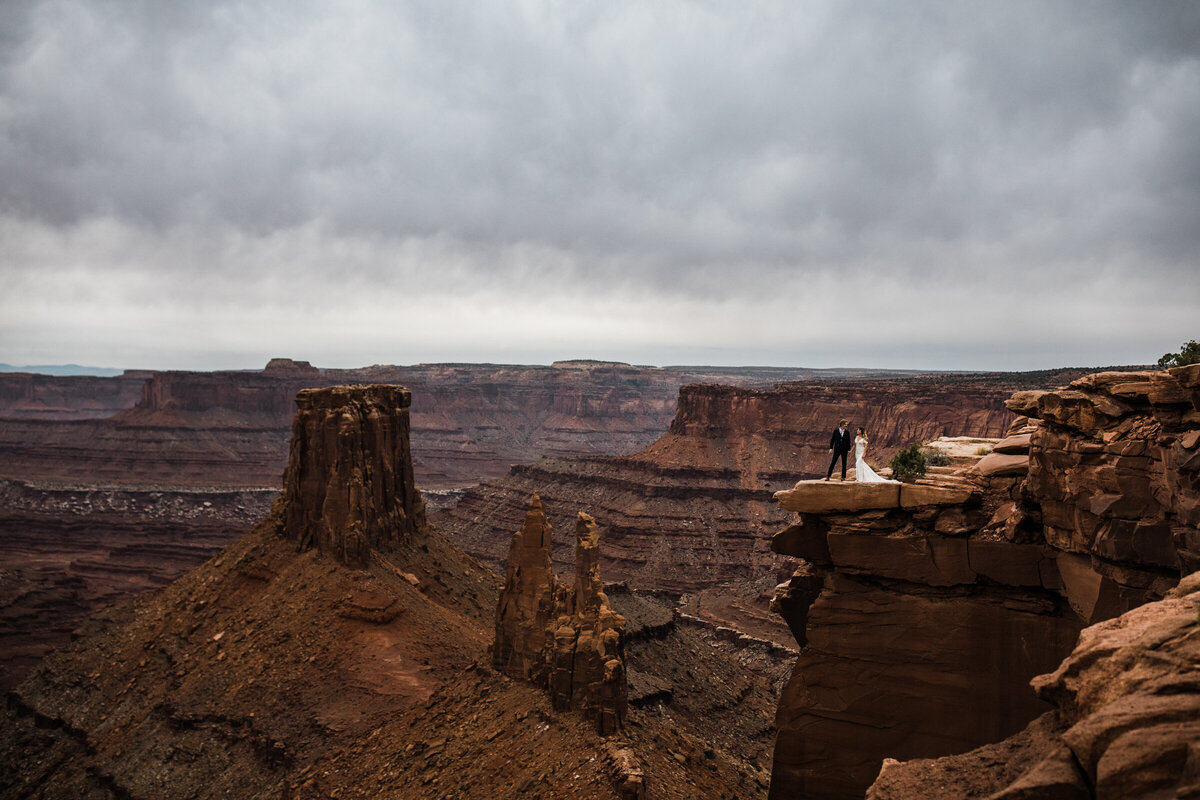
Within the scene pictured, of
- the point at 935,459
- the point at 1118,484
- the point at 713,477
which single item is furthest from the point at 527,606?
the point at 713,477

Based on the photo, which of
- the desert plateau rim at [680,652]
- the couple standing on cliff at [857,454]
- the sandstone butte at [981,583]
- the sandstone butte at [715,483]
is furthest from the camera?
the sandstone butte at [715,483]

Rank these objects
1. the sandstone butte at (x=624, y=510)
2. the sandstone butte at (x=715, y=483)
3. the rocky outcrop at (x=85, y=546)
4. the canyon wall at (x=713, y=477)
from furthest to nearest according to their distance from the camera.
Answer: the canyon wall at (x=713, y=477), the sandstone butte at (x=715, y=483), the sandstone butte at (x=624, y=510), the rocky outcrop at (x=85, y=546)

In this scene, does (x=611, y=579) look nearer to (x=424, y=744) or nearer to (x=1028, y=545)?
(x=424, y=744)

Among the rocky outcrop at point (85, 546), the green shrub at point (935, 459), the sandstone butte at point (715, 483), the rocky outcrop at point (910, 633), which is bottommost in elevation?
the rocky outcrop at point (85, 546)

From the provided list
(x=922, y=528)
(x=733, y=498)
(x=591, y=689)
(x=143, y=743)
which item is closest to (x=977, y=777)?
(x=922, y=528)

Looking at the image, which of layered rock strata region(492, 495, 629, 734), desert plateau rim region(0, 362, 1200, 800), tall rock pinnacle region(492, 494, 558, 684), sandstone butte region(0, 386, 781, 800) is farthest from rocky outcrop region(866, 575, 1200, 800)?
tall rock pinnacle region(492, 494, 558, 684)

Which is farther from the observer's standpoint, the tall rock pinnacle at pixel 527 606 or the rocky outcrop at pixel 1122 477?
the tall rock pinnacle at pixel 527 606

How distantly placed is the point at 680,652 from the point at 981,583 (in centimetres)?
4354

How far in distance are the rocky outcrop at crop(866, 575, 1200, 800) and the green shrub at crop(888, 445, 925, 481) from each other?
7924 mm

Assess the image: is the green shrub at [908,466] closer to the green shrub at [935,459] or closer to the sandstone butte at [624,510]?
the green shrub at [935,459]

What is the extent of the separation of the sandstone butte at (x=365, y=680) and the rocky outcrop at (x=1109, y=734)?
1324 cm

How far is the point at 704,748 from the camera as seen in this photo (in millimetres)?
32469

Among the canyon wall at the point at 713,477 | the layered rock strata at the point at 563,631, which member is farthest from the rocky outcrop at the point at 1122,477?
the canyon wall at the point at 713,477

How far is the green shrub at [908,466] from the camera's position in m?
19.6
